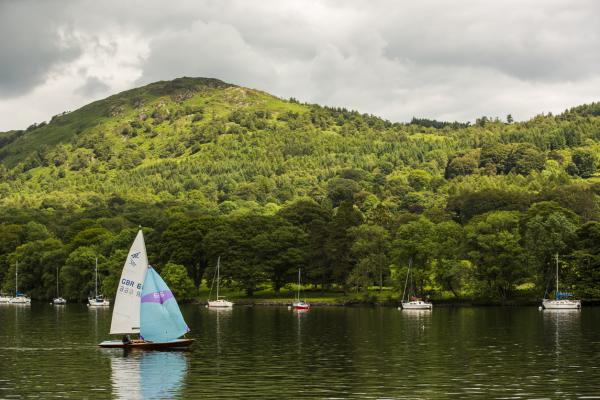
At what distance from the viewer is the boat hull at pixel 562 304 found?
152250mm

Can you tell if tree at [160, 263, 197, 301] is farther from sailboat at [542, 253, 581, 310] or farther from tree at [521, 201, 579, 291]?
sailboat at [542, 253, 581, 310]

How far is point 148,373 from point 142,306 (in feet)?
47.2

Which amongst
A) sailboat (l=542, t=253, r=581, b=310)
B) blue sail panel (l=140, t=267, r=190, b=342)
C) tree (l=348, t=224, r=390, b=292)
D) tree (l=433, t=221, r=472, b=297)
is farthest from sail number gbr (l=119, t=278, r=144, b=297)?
tree (l=348, t=224, r=390, b=292)

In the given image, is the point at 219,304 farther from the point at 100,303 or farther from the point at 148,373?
the point at 148,373

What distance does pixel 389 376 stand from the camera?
212 feet

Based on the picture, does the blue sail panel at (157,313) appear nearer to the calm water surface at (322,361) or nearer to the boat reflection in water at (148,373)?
the boat reflection in water at (148,373)

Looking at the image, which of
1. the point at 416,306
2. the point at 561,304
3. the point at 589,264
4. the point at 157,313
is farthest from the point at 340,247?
the point at 157,313

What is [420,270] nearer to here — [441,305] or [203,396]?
[441,305]

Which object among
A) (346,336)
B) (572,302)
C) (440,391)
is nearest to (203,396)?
(440,391)

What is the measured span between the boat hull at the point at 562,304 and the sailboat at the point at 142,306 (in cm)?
9056

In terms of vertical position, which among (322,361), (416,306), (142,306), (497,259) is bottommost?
(322,361)

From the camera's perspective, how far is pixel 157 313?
269 ft

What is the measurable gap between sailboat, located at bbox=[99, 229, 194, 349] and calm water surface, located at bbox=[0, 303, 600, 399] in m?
2.21

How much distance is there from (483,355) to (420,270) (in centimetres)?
9430
